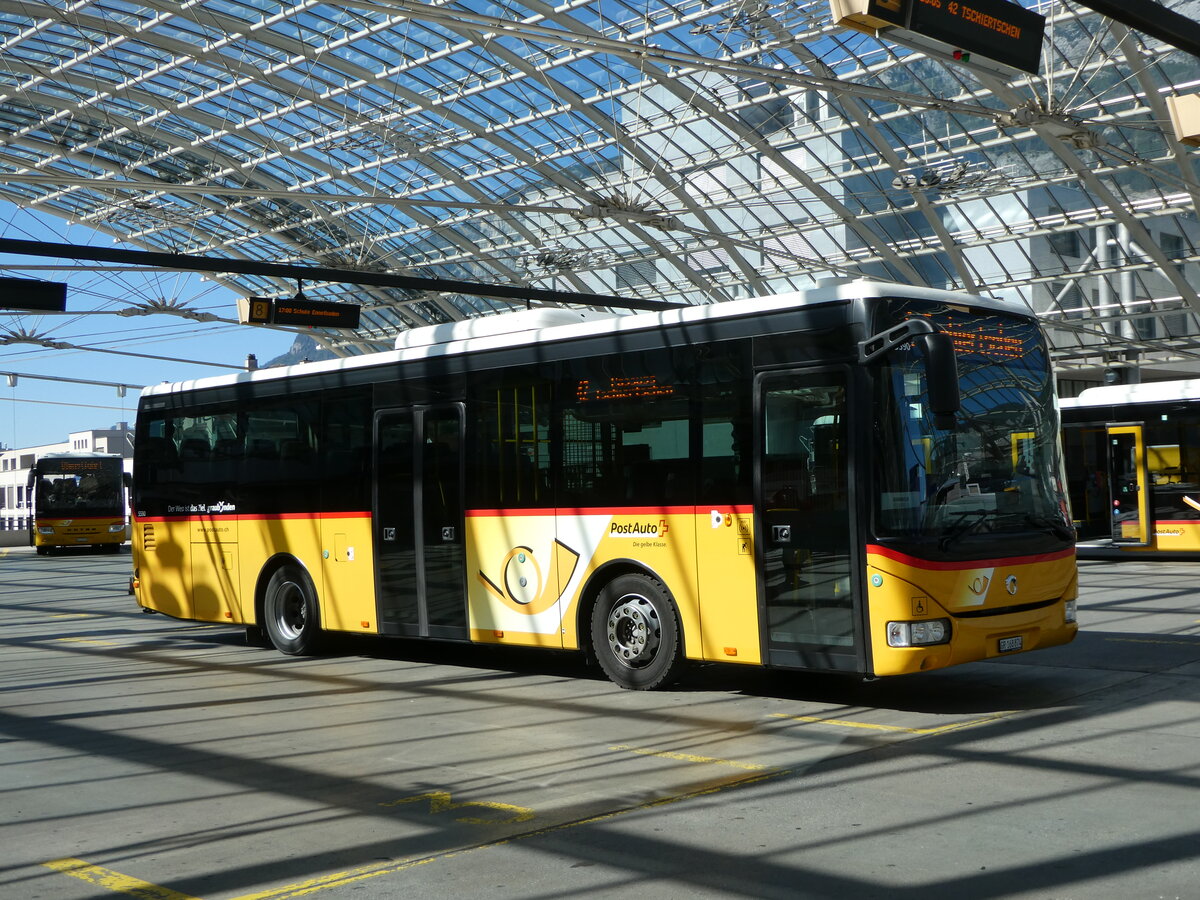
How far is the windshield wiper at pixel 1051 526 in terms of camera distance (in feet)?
31.5

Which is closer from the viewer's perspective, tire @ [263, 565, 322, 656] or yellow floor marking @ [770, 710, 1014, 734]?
yellow floor marking @ [770, 710, 1014, 734]

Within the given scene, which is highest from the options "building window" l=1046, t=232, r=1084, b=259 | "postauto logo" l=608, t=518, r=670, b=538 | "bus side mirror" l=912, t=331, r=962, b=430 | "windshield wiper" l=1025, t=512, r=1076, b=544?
"building window" l=1046, t=232, r=1084, b=259

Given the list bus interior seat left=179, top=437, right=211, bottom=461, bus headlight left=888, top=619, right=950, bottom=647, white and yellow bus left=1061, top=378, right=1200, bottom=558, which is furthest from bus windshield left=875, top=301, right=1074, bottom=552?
white and yellow bus left=1061, top=378, right=1200, bottom=558

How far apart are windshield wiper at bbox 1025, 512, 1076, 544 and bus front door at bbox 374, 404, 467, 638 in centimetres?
520

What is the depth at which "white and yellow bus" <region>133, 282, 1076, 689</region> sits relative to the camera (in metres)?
9.04

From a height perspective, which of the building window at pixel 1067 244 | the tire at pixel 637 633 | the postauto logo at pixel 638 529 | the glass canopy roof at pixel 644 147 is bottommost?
the tire at pixel 637 633

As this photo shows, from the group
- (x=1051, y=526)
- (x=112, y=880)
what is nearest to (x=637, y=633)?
(x=1051, y=526)

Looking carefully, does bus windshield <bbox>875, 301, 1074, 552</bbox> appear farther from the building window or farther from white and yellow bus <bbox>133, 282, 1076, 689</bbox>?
the building window

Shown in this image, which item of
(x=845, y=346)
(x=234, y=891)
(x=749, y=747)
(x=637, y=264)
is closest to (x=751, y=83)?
(x=637, y=264)

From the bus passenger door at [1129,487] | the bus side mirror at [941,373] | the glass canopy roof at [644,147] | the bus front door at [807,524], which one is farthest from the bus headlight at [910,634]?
the bus passenger door at [1129,487]

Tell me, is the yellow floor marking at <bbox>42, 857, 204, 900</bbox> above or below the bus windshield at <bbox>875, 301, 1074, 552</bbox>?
below

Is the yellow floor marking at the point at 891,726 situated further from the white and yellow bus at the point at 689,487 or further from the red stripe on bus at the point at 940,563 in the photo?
the red stripe on bus at the point at 940,563

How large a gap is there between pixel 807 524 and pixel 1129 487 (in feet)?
57.3

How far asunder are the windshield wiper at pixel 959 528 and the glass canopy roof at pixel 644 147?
546 inches
